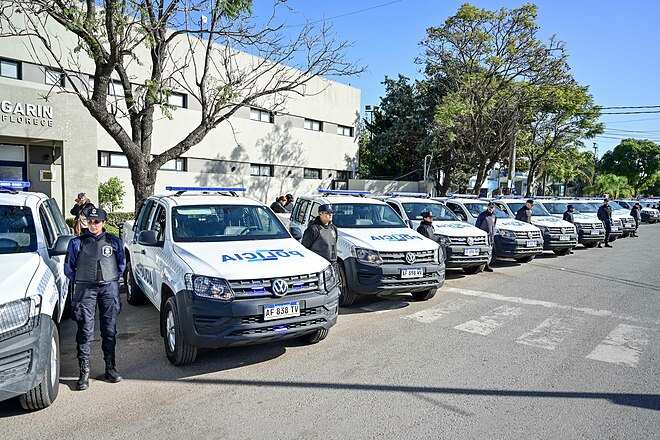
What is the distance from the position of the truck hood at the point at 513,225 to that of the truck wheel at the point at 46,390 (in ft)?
36.3

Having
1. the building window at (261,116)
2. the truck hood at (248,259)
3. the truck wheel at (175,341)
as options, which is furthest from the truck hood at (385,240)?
the building window at (261,116)

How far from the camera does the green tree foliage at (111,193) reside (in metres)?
17.5

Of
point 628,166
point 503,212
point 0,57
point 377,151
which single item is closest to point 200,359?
point 503,212

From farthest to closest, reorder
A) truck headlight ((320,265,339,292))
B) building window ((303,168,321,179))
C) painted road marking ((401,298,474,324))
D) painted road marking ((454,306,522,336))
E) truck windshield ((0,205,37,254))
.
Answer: building window ((303,168,321,179))
painted road marking ((401,298,474,324))
painted road marking ((454,306,522,336))
truck headlight ((320,265,339,292))
truck windshield ((0,205,37,254))

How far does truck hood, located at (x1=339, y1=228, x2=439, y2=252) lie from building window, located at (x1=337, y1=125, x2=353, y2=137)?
850 inches

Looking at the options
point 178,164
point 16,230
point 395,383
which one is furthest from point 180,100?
point 395,383

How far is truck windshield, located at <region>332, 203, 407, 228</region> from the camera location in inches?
342

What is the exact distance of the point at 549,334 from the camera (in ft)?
21.0

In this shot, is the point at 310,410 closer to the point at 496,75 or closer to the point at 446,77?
the point at 496,75

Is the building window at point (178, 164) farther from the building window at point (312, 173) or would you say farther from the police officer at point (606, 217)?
the police officer at point (606, 217)

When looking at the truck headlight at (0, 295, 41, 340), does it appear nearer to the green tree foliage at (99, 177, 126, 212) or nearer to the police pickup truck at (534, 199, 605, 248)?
the green tree foliage at (99, 177, 126, 212)

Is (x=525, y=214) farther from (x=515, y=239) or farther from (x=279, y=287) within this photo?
(x=279, y=287)

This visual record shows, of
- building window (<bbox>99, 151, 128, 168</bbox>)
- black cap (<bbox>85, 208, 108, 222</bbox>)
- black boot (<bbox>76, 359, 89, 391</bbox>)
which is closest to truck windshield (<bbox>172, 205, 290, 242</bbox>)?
black cap (<bbox>85, 208, 108, 222</bbox>)

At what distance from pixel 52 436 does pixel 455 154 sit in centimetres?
3035
